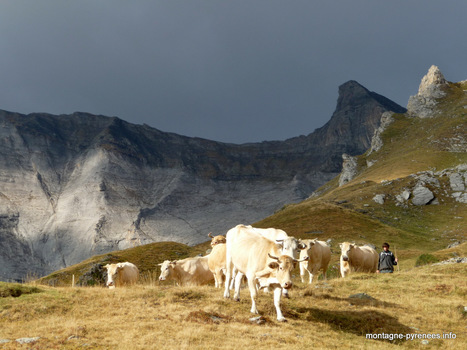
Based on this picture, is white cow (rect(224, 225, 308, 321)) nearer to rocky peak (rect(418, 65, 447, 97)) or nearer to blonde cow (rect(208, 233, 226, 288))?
blonde cow (rect(208, 233, 226, 288))

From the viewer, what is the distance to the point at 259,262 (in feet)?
45.6

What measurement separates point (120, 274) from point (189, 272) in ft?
14.1

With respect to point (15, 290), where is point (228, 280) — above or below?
above

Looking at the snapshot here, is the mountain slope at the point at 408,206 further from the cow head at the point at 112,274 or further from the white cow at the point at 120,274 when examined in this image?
the cow head at the point at 112,274

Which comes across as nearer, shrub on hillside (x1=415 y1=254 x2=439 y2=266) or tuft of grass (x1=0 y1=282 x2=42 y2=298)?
tuft of grass (x1=0 y1=282 x2=42 y2=298)

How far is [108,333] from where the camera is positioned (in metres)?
11.9

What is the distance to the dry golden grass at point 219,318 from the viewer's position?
37.1ft

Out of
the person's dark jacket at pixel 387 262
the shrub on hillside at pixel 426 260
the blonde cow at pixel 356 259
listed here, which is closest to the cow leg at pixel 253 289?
the blonde cow at pixel 356 259

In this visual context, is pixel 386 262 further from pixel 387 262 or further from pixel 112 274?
pixel 112 274

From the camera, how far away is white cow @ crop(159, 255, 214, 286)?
23948mm

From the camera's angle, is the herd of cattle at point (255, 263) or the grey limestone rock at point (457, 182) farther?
the grey limestone rock at point (457, 182)

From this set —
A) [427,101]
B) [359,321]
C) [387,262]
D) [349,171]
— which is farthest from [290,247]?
[427,101]

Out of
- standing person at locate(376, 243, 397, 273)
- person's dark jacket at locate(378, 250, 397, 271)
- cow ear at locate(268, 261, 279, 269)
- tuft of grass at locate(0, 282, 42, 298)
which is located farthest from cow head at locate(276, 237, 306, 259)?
person's dark jacket at locate(378, 250, 397, 271)

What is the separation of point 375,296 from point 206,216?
171 metres
